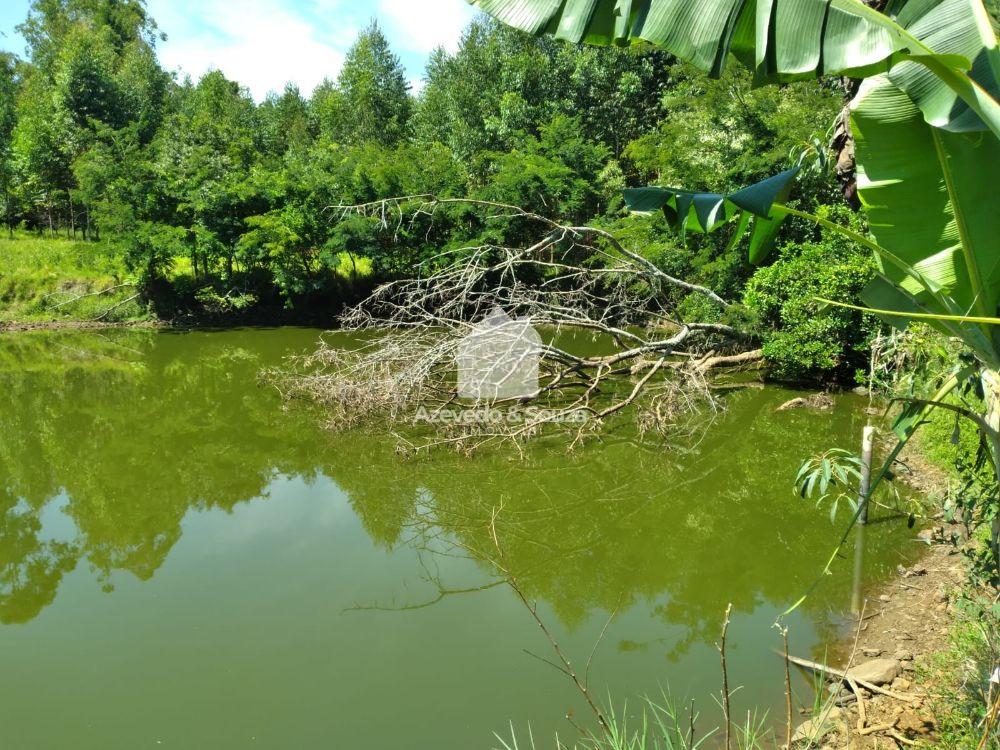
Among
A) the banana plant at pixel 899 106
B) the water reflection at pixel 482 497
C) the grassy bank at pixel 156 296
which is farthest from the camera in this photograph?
the grassy bank at pixel 156 296

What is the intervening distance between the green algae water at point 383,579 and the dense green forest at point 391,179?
3113 mm

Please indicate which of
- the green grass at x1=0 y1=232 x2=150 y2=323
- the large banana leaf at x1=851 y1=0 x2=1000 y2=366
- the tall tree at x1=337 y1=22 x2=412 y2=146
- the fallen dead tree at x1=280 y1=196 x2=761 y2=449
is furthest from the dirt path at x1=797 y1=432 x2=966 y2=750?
the tall tree at x1=337 y1=22 x2=412 y2=146

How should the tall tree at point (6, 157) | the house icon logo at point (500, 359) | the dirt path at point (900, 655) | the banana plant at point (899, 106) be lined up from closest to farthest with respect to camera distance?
the banana plant at point (899, 106), the dirt path at point (900, 655), the house icon logo at point (500, 359), the tall tree at point (6, 157)

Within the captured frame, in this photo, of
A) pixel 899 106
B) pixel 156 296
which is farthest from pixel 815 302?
pixel 156 296

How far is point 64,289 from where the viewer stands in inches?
749

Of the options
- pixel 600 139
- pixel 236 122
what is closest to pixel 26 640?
pixel 600 139

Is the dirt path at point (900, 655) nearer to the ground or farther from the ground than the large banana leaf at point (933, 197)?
nearer to the ground

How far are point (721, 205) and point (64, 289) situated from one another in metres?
20.0

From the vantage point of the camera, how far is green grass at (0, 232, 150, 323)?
1823 centimetres

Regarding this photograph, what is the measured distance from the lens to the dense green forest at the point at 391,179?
11.9m

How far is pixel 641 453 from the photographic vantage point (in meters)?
8.42

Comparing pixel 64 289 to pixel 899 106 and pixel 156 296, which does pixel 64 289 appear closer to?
pixel 156 296

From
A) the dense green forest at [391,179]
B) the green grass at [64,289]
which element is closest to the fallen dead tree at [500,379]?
the dense green forest at [391,179]

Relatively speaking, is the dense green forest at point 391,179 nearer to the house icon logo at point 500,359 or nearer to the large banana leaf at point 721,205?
the large banana leaf at point 721,205
